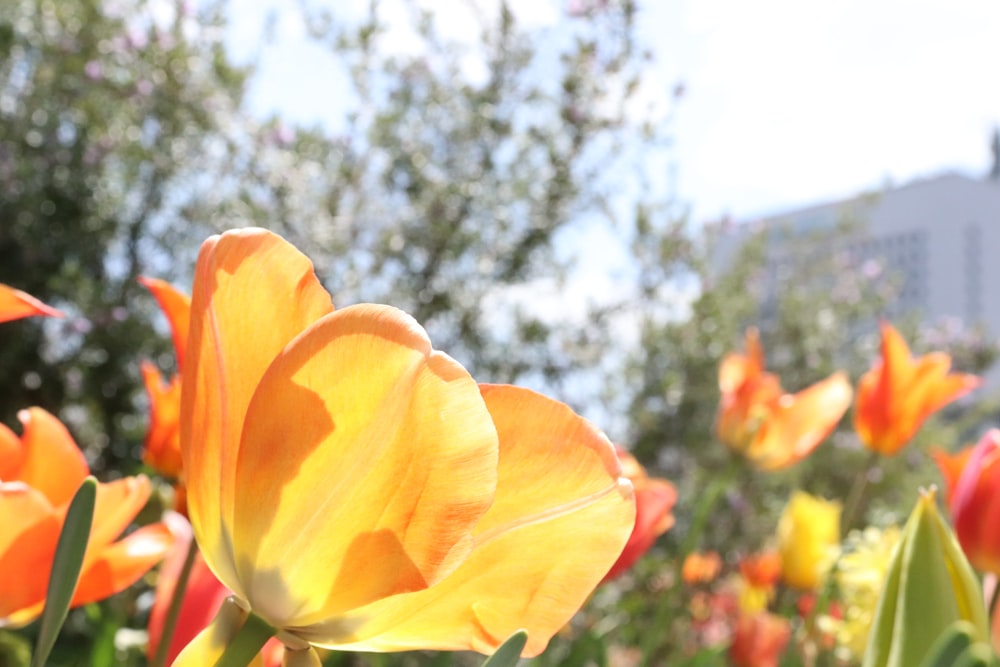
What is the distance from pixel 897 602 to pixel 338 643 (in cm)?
22

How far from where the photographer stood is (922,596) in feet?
1.25

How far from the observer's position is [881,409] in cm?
134

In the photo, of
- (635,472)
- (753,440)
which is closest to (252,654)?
(635,472)

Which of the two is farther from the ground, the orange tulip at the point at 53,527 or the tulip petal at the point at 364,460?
the tulip petal at the point at 364,460

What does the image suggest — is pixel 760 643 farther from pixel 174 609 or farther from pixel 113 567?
pixel 113 567

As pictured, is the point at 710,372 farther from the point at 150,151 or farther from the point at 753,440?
the point at 753,440

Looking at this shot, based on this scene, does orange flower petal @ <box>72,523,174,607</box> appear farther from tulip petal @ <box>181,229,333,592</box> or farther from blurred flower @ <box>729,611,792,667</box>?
blurred flower @ <box>729,611,792,667</box>

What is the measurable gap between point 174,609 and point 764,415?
0.95m

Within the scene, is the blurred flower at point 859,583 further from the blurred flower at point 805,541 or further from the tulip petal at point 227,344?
the tulip petal at point 227,344

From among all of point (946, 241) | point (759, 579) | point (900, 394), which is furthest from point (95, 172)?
point (946, 241)

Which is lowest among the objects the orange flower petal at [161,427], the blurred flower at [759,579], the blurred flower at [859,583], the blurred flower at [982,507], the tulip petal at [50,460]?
the blurred flower at [759,579]

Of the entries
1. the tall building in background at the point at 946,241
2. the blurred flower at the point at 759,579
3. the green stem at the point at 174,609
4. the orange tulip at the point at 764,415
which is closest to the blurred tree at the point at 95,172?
the blurred flower at the point at 759,579

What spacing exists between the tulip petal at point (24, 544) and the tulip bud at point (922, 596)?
0.31 m

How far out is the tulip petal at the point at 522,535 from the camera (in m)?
0.33
